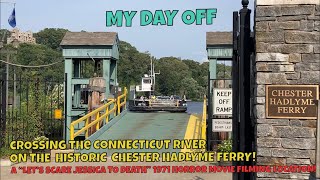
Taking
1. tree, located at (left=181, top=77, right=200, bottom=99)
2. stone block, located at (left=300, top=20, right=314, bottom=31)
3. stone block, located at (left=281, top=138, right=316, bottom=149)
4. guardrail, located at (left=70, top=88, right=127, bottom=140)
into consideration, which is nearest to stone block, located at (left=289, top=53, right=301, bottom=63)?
stone block, located at (left=300, top=20, right=314, bottom=31)

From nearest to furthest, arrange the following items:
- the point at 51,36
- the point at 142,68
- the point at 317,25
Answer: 1. the point at 317,25
2. the point at 142,68
3. the point at 51,36

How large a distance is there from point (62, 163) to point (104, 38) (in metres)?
8.10

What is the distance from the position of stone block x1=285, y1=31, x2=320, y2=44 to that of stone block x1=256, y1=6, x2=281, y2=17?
0.32 meters

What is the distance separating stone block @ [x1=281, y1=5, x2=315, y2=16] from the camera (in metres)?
5.68

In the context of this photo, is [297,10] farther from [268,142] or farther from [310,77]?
[268,142]

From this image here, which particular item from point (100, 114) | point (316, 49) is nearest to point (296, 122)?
point (316, 49)

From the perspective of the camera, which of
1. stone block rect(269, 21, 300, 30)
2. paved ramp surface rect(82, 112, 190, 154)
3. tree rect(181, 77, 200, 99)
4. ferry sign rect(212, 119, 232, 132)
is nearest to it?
stone block rect(269, 21, 300, 30)

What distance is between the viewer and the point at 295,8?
572 cm

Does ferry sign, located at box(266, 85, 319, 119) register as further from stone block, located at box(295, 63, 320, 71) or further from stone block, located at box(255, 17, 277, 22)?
stone block, located at box(255, 17, 277, 22)

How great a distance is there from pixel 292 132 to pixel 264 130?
383 mm

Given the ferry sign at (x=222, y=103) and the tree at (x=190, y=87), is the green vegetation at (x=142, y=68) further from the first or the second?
the ferry sign at (x=222, y=103)

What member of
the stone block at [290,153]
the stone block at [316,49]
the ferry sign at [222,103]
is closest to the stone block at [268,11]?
the stone block at [316,49]

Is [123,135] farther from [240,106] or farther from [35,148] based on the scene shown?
[240,106]

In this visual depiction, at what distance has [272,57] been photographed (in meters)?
5.80
